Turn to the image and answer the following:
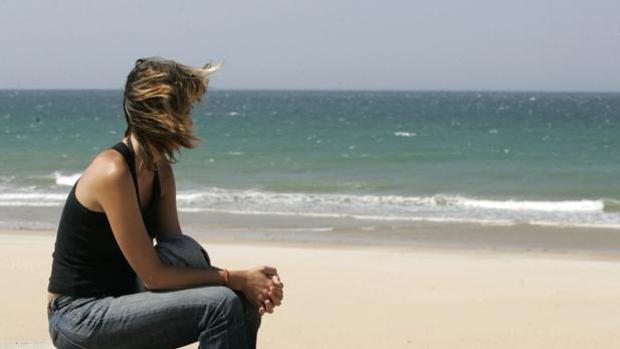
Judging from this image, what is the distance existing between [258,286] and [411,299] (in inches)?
196

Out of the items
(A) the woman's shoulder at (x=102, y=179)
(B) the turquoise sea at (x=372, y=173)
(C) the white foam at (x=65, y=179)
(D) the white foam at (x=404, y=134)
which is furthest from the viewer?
(D) the white foam at (x=404, y=134)

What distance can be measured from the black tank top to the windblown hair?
0.27 ft

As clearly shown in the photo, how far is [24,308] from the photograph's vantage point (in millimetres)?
7305

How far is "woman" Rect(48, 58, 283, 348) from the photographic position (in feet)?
10.8

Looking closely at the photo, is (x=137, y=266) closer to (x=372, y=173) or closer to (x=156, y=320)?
(x=156, y=320)

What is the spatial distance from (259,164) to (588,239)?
1686 centimetres

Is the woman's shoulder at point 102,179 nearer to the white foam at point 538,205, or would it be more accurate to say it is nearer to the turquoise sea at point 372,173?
the turquoise sea at point 372,173

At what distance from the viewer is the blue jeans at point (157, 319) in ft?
10.8

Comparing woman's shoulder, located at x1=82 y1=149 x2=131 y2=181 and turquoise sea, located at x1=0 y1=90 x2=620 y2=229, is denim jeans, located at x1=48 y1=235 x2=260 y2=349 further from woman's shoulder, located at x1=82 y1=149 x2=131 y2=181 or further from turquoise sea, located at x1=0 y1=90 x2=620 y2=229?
turquoise sea, located at x1=0 y1=90 x2=620 y2=229

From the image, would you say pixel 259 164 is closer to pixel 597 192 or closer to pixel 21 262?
pixel 597 192

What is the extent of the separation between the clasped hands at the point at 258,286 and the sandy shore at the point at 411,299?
230 centimetres

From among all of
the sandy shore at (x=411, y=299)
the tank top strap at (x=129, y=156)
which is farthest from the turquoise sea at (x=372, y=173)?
the sandy shore at (x=411, y=299)

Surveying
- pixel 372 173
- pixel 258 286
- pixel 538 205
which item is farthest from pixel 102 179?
pixel 372 173

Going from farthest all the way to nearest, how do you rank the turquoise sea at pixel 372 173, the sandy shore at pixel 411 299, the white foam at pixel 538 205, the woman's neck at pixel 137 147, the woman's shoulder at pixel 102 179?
the white foam at pixel 538 205 < the turquoise sea at pixel 372 173 < the sandy shore at pixel 411 299 < the woman's neck at pixel 137 147 < the woman's shoulder at pixel 102 179
